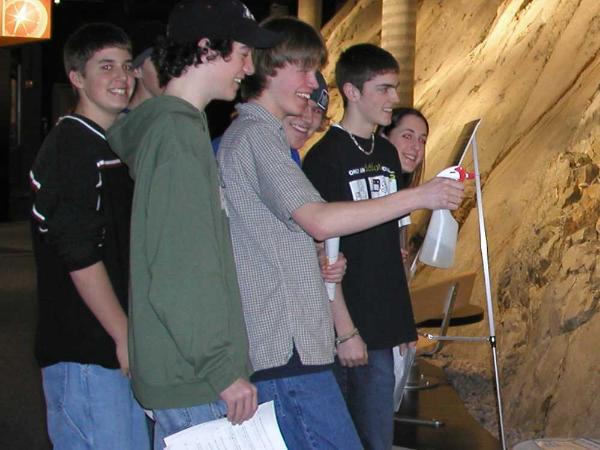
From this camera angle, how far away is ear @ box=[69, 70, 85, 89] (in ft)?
10.4

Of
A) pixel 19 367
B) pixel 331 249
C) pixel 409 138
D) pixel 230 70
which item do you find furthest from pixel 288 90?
pixel 19 367

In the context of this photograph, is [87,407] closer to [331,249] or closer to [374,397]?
[331,249]

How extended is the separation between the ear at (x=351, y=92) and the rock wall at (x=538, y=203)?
2652 millimetres

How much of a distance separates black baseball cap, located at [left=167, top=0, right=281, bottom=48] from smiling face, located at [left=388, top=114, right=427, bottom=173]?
8.53 feet

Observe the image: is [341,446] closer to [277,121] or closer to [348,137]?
[277,121]

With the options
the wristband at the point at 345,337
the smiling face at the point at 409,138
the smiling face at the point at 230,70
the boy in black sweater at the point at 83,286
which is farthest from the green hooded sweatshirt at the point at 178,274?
the smiling face at the point at 409,138

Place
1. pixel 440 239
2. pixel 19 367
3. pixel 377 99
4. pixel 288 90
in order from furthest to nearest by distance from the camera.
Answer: pixel 19 367
pixel 377 99
pixel 440 239
pixel 288 90

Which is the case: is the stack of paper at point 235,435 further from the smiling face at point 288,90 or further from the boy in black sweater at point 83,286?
the smiling face at point 288,90

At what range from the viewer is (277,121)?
287 cm

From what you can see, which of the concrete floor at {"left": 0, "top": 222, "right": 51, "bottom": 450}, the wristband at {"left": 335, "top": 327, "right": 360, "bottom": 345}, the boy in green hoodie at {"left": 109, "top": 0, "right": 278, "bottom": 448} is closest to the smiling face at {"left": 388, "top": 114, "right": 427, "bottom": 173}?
the wristband at {"left": 335, "top": 327, "right": 360, "bottom": 345}

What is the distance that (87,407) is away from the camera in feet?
9.39

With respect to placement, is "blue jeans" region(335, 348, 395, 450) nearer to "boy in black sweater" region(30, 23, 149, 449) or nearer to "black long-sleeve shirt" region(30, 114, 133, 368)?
"boy in black sweater" region(30, 23, 149, 449)

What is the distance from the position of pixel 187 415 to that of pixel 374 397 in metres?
1.33

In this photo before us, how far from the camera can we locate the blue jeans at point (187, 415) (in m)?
2.36
